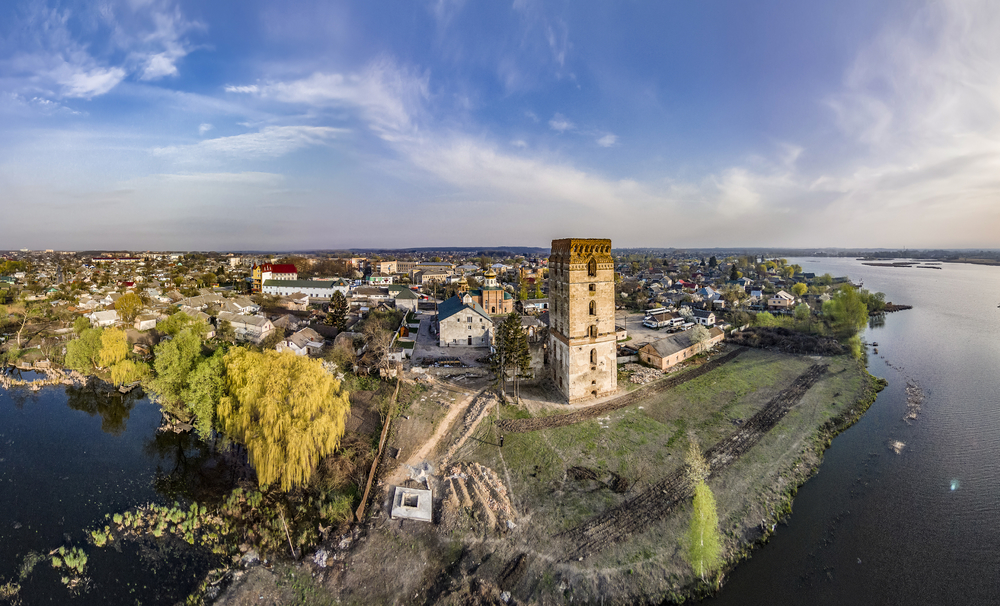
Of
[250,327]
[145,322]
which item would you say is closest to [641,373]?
[250,327]

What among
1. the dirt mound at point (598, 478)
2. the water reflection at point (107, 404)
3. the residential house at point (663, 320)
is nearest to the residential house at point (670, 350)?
the residential house at point (663, 320)

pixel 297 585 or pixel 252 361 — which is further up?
pixel 252 361

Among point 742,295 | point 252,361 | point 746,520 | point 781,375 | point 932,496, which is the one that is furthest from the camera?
point 742,295

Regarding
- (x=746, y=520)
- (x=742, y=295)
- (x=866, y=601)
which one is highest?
(x=742, y=295)

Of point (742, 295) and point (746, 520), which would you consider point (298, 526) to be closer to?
point (746, 520)

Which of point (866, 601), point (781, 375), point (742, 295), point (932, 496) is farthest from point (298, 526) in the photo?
point (742, 295)

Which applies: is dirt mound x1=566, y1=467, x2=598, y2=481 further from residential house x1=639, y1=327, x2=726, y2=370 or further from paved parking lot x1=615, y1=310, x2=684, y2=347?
paved parking lot x1=615, y1=310, x2=684, y2=347

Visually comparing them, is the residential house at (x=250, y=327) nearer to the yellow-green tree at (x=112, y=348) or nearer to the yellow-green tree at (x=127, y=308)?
the yellow-green tree at (x=127, y=308)
